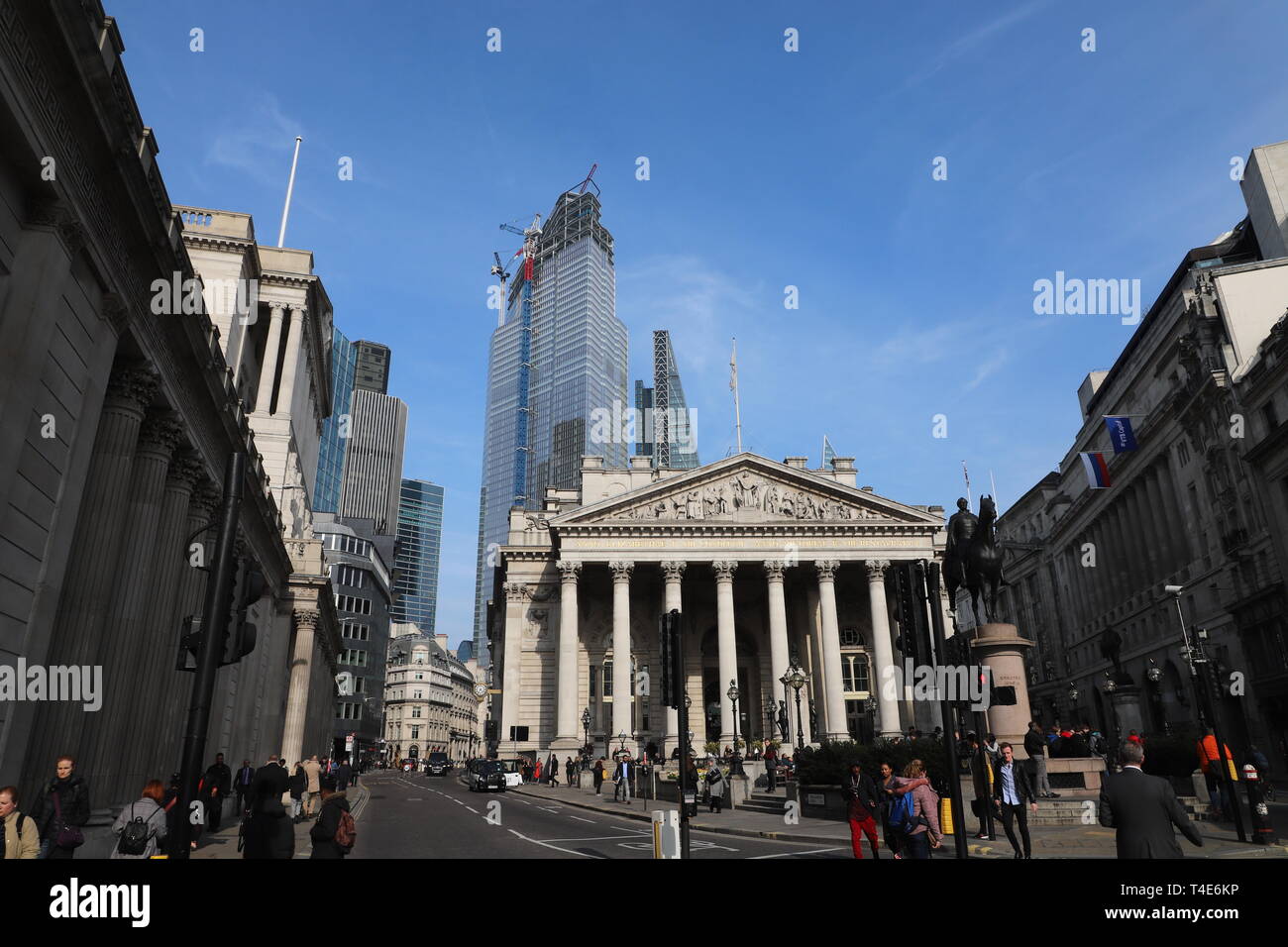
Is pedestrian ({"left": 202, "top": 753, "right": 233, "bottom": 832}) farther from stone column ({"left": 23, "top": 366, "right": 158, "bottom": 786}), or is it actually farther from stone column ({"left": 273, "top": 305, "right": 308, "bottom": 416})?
stone column ({"left": 273, "top": 305, "right": 308, "bottom": 416})

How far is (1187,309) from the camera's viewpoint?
45.6 m

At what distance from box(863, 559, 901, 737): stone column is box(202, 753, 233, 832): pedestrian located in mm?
38454

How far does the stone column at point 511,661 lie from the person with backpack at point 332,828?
4961 cm

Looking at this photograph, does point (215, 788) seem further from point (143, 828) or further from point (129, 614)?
point (143, 828)

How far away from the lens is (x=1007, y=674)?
2114cm

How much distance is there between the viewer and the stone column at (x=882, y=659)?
50.3 metres

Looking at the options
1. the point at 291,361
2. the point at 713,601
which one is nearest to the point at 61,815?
the point at 291,361

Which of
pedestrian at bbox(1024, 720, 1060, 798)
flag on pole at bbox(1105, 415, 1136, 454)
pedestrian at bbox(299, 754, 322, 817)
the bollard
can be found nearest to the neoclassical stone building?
flag on pole at bbox(1105, 415, 1136, 454)

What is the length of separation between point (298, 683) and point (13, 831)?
3774 centimetres

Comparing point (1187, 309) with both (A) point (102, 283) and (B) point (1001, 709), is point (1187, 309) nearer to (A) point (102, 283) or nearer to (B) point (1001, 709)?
(B) point (1001, 709)

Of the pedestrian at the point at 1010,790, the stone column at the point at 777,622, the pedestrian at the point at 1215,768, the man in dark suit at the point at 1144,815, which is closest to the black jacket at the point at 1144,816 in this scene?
the man in dark suit at the point at 1144,815

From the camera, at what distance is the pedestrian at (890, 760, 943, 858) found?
33.5 feet
